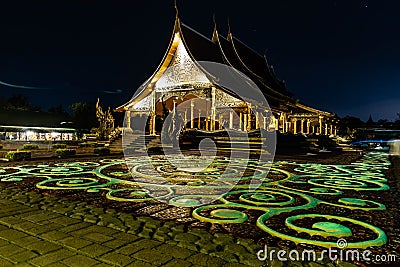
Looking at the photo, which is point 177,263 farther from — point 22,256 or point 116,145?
point 116,145

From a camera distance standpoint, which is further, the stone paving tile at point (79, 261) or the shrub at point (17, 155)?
the shrub at point (17, 155)

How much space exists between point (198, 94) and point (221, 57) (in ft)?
13.6

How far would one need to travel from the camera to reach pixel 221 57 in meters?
22.0

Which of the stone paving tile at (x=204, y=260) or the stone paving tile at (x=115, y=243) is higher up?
the stone paving tile at (x=115, y=243)

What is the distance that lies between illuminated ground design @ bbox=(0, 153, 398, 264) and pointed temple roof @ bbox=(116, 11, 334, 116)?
1437 cm

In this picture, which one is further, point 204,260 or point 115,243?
point 115,243

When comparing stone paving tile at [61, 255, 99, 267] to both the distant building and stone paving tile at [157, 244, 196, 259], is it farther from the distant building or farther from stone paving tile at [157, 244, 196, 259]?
the distant building

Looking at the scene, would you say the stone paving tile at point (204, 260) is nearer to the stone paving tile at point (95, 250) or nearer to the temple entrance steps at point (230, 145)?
the stone paving tile at point (95, 250)

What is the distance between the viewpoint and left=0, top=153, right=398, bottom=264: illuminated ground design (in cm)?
271

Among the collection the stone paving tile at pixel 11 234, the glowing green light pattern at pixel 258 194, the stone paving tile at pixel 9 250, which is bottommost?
the glowing green light pattern at pixel 258 194

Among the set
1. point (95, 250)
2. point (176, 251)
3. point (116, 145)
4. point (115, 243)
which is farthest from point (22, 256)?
point (116, 145)

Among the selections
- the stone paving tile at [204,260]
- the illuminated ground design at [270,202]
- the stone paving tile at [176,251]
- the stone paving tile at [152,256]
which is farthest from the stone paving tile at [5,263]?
the illuminated ground design at [270,202]

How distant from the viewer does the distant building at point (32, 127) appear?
104 feet

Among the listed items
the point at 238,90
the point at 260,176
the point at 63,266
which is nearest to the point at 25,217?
the point at 63,266
